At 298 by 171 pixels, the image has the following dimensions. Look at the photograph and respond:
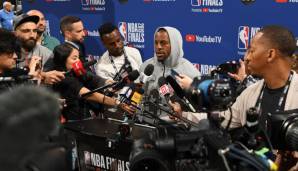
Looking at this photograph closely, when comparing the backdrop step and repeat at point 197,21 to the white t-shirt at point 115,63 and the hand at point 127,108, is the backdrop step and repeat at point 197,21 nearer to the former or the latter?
the white t-shirt at point 115,63

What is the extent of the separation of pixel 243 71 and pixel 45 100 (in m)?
2.84

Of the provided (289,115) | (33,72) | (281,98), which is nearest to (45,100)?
(289,115)

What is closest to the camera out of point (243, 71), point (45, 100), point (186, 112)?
point (45, 100)


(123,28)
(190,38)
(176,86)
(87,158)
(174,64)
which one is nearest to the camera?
(176,86)

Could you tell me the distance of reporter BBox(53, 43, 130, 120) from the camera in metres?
3.48

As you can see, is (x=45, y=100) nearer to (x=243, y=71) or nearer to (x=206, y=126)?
(x=206, y=126)

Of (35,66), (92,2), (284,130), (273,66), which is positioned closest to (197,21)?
(92,2)

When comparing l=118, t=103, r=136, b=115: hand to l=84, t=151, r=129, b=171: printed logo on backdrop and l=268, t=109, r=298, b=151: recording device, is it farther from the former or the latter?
l=268, t=109, r=298, b=151: recording device

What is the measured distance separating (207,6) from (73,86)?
5.78 feet

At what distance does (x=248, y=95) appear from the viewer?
8.00 feet

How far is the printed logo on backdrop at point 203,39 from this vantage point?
15.3ft

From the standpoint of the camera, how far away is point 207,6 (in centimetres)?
466

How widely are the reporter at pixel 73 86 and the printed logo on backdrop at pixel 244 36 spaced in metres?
1.44

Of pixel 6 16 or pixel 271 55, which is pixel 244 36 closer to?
pixel 271 55
